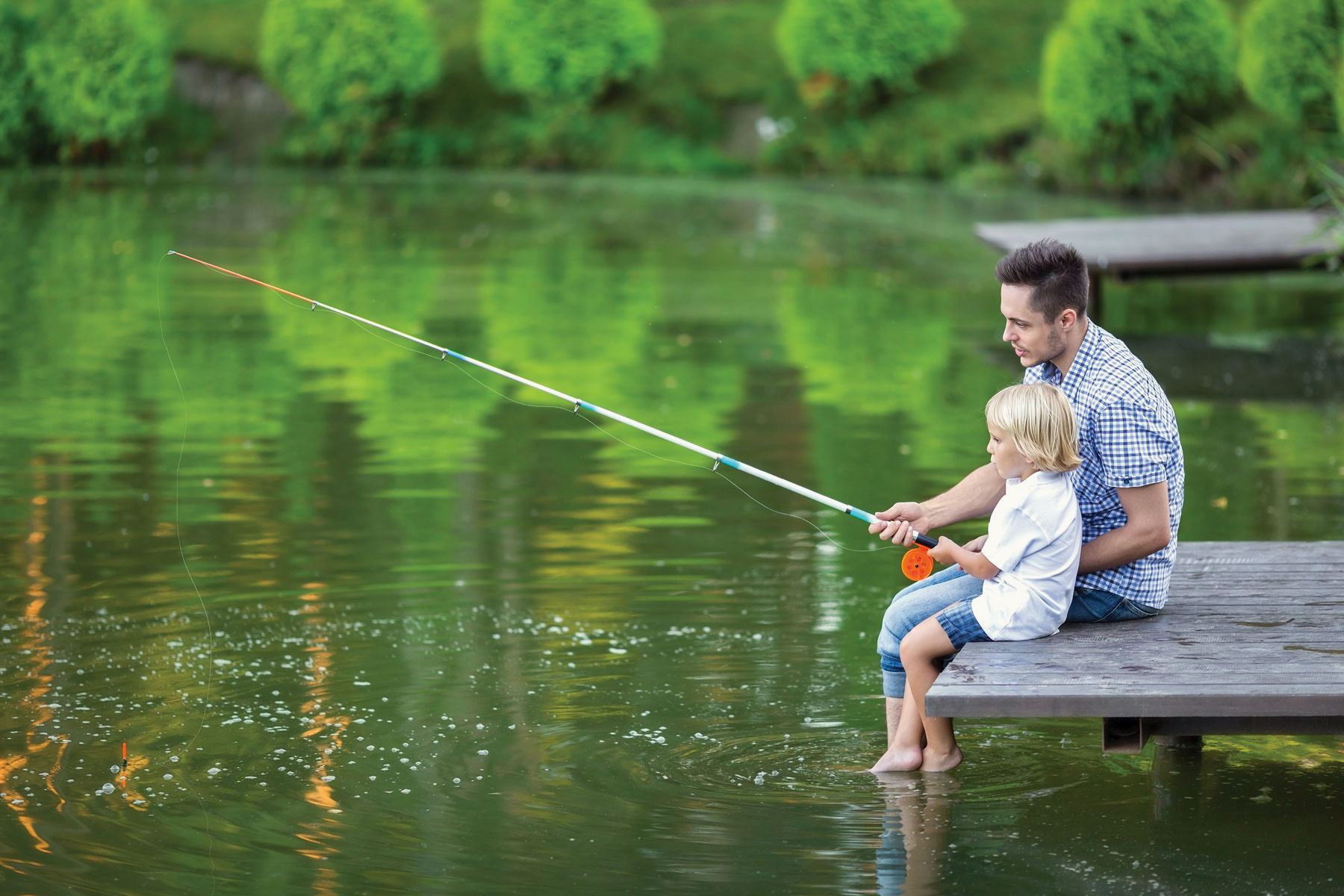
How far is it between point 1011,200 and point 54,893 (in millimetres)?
19954

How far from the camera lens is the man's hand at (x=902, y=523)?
464 cm

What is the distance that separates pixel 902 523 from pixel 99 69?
95.9 ft

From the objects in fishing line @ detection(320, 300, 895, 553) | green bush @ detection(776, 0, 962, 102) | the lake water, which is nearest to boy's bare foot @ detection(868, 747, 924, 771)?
the lake water

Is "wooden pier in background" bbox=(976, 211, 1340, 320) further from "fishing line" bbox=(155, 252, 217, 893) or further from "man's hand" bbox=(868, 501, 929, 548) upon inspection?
"man's hand" bbox=(868, 501, 929, 548)

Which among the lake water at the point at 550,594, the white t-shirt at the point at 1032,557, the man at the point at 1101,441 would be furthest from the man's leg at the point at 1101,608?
the lake water at the point at 550,594

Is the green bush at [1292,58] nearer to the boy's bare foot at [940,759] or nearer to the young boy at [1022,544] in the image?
the boy's bare foot at [940,759]

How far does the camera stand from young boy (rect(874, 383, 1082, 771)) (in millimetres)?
4375

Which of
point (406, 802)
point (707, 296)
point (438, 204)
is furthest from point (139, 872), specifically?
point (438, 204)

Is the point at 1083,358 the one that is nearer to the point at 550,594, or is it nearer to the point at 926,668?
the point at 926,668

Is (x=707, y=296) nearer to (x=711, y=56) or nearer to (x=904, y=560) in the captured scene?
(x=904, y=560)

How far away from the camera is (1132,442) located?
14.5 feet

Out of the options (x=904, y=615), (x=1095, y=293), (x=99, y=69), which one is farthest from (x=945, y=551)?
(x=99, y=69)

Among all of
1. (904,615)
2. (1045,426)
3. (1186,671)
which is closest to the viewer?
(1186,671)

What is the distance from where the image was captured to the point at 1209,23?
23.6 meters
